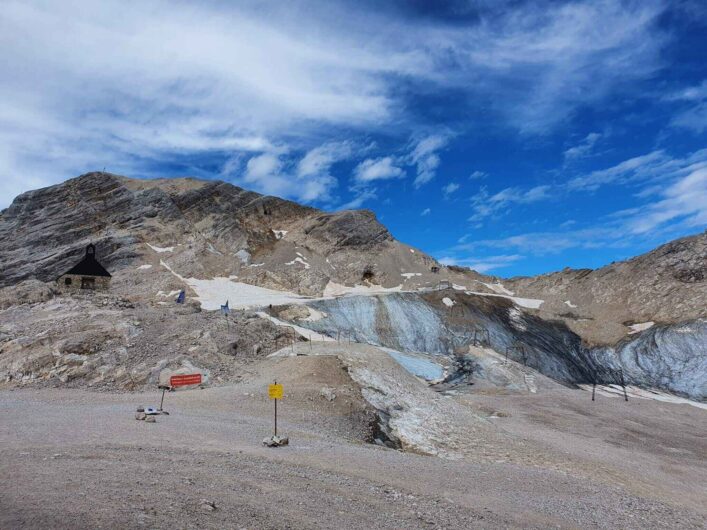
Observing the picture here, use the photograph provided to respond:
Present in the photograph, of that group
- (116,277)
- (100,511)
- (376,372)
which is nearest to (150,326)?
(376,372)

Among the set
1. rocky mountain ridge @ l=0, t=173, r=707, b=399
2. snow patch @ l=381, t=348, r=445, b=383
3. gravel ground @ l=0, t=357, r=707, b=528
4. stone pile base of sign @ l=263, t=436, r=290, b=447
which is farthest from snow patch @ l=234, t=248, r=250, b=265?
stone pile base of sign @ l=263, t=436, r=290, b=447

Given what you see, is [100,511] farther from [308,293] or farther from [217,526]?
Result: [308,293]

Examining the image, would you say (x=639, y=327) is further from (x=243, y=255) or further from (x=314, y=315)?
(x=243, y=255)

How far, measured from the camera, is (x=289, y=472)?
12.1 metres

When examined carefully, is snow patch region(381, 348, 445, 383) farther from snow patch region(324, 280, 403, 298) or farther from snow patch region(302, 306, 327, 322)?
snow patch region(324, 280, 403, 298)

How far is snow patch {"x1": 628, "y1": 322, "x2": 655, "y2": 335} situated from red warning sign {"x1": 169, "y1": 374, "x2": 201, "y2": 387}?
187 ft

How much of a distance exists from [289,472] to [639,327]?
6404 cm

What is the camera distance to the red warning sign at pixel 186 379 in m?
21.8

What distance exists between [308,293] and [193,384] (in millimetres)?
50219

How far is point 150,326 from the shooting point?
30094 millimetres

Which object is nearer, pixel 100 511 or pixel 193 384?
A: pixel 100 511

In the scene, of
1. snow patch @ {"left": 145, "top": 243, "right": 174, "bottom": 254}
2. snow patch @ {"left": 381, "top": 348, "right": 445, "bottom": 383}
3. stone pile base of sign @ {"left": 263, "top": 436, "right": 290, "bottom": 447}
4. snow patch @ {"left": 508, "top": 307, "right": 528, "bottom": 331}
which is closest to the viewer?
stone pile base of sign @ {"left": 263, "top": 436, "right": 290, "bottom": 447}

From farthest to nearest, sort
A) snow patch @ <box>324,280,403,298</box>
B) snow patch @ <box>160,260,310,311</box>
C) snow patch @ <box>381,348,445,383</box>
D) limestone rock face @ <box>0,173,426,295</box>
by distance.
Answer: snow patch @ <box>324,280,403,298</box> < limestone rock face @ <box>0,173,426,295</box> < snow patch @ <box>160,260,310,311</box> < snow patch @ <box>381,348,445,383</box>

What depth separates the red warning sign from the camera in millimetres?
21788
